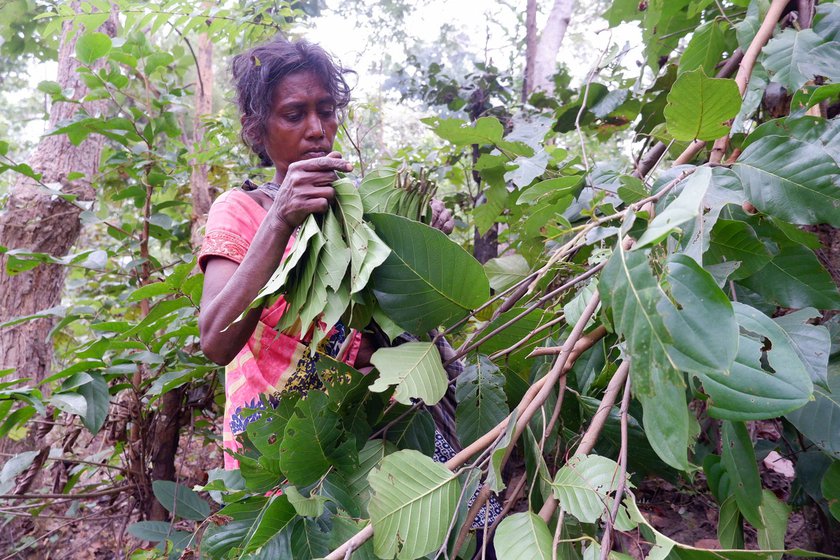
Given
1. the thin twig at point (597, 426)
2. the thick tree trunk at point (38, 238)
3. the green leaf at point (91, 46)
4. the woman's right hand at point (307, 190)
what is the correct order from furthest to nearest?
1. the thick tree trunk at point (38, 238)
2. the green leaf at point (91, 46)
3. the woman's right hand at point (307, 190)
4. the thin twig at point (597, 426)

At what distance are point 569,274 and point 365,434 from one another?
0.53 metres

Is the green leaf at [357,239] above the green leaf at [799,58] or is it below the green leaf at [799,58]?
below

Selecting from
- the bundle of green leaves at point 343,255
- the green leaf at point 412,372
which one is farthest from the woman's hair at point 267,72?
the green leaf at point 412,372

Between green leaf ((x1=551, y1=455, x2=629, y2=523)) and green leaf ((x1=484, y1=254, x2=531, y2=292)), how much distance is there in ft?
1.85

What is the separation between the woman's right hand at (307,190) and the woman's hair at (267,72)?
→ 60 centimetres

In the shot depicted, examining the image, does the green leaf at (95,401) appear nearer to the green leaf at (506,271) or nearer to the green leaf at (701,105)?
the green leaf at (506,271)

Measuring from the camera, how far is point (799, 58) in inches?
37.0

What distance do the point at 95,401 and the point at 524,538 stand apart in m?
1.29

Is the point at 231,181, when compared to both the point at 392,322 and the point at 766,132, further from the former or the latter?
the point at 766,132

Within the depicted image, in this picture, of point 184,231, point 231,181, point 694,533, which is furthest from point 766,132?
point 231,181

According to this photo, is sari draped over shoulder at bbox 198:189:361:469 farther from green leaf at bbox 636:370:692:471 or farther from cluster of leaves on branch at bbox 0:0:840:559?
green leaf at bbox 636:370:692:471

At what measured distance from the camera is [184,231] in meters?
2.82

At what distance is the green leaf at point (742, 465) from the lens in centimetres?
74

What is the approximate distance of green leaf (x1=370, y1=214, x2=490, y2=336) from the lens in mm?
829
